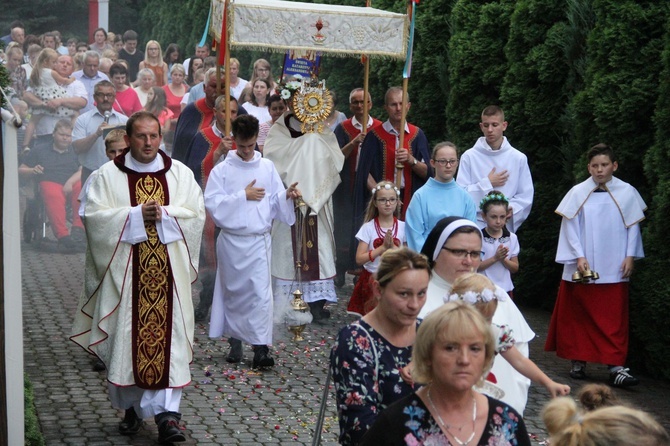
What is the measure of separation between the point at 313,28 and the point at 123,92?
852 centimetres

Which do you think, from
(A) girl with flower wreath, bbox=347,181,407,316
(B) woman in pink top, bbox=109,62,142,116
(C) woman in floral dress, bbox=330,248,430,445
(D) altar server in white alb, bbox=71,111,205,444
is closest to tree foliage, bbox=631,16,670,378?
(A) girl with flower wreath, bbox=347,181,407,316

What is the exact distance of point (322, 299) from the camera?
11500mm

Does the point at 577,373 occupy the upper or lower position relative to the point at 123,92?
lower

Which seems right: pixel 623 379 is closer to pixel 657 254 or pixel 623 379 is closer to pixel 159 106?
pixel 657 254

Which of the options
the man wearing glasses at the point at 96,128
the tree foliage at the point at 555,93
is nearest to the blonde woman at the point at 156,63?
the tree foliage at the point at 555,93

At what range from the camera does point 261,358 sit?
9.54m

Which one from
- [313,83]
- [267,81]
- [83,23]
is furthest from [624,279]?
[83,23]

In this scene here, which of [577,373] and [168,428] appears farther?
[577,373]

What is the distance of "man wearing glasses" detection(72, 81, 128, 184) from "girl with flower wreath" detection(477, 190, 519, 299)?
7.44m

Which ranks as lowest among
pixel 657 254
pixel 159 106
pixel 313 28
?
pixel 657 254

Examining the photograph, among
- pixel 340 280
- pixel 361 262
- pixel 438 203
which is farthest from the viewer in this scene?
pixel 340 280

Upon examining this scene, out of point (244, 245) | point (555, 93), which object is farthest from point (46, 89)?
point (244, 245)

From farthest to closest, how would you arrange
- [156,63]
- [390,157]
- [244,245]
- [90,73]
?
[156,63]
[90,73]
[390,157]
[244,245]

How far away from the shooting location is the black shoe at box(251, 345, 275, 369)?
9547 millimetres
